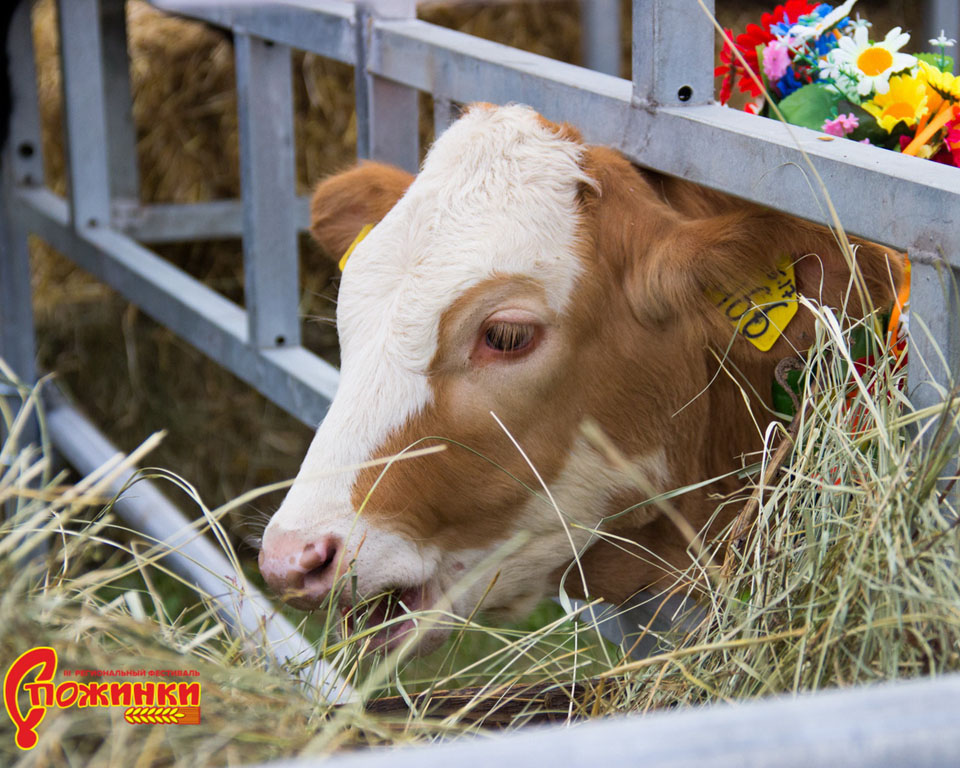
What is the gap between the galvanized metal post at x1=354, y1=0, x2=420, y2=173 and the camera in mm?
2514

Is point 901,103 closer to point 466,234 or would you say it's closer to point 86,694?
point 466,234

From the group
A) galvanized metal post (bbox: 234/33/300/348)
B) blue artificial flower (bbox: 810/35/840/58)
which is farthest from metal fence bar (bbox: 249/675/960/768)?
galvanized metal post (bbox: 234/33/300/348)

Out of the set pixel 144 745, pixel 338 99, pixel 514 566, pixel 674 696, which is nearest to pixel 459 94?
pixel 514 566

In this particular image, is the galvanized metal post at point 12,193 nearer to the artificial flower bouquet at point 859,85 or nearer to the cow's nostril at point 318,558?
the cow's nostril at point 318,558

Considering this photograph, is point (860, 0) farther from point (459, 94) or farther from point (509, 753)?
point (509, 753)

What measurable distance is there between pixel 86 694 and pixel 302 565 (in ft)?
1.92

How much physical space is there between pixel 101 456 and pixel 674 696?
2.49 m

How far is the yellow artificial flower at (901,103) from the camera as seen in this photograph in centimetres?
186

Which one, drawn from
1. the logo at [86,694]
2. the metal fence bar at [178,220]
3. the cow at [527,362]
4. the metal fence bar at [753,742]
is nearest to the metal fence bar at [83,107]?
the metal fence bar at [178,220]

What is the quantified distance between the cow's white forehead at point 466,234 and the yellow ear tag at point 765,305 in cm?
24

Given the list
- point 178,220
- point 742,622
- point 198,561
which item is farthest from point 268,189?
point 742,622

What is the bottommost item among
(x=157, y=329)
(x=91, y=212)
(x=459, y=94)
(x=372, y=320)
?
(x=157, y=329)

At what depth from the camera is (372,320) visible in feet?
6.03

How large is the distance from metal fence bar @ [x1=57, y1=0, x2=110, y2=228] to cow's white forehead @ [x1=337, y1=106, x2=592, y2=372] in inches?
84.5
